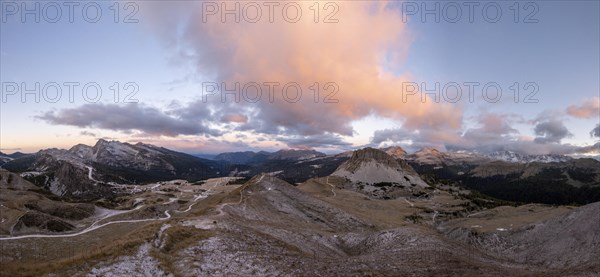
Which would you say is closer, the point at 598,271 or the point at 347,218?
the point at 598,271

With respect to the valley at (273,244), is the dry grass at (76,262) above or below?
above

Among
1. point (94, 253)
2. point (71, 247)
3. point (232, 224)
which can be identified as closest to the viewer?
point (94, 253)

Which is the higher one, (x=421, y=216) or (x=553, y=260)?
(x=553, y=260)

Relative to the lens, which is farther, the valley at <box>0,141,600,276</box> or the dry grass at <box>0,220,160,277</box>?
the valley at <box>0,141,600,276</box>

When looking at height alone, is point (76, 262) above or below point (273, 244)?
above

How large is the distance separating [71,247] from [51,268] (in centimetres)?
3030

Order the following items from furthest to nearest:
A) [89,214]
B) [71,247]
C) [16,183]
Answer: [16,183], [89,214], [71,247]

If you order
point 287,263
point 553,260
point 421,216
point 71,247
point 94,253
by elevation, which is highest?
point 94,253

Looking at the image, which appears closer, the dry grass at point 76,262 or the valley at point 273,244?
the dry grass at point 76,262

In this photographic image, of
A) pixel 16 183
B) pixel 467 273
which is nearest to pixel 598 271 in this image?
pixel 467 273

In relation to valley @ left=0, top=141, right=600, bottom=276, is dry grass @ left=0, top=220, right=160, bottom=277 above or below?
above

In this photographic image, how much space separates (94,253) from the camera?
32469 millimetres

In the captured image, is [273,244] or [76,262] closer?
[76,262]

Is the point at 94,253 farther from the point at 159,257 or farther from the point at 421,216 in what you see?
the point at 421,216
